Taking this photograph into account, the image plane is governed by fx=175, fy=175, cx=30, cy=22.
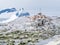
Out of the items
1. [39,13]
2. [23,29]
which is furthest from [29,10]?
[23,29]

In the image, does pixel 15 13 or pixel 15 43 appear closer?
pixel 15 43

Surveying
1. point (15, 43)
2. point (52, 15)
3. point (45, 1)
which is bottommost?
point (15, 43)

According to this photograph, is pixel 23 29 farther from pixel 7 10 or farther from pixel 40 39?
pixel 7 10

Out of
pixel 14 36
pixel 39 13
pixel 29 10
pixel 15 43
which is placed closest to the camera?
pixel 15 43

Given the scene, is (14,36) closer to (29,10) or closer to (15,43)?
(15,43)

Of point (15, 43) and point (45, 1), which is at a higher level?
point (45, 1)

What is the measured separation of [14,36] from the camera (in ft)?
7.66

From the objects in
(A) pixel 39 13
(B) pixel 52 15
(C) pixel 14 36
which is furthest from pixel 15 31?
(B) pixel 52 15

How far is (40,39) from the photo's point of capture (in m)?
2.26

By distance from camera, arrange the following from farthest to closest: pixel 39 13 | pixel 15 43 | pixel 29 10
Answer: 1. pixel 29 10
2. pixel 39 13
3. pixel 15 43

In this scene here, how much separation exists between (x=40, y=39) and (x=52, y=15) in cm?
62

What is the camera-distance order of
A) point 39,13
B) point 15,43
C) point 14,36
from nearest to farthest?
point 15,43 → point 14,36 → point 39,13

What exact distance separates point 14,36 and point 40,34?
0.35m

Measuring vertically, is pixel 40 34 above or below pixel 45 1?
below
